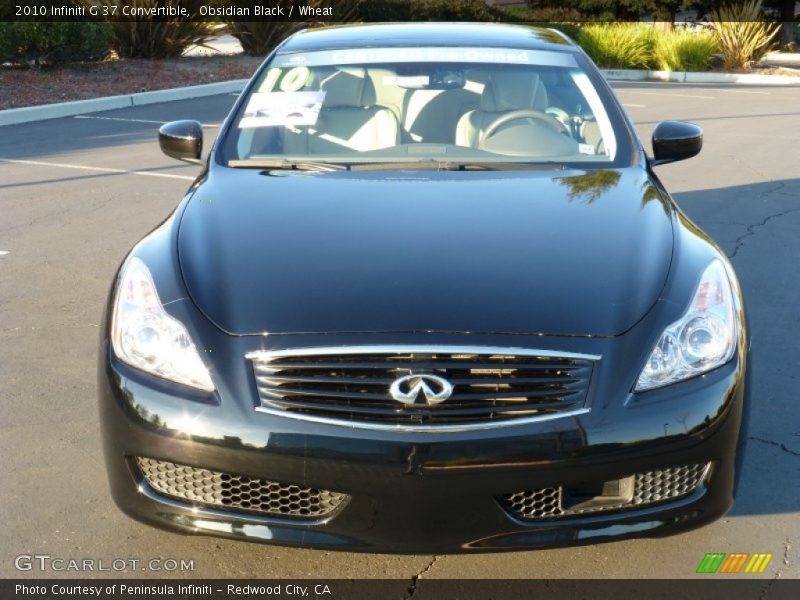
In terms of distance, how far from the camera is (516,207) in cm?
362

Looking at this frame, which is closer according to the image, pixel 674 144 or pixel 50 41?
pixel 674 144

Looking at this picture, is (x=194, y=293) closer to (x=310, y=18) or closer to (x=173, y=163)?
(x=173, y=163)

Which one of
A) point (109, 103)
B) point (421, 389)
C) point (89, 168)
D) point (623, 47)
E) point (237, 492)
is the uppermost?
point (421, 389)

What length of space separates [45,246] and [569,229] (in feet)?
15.1

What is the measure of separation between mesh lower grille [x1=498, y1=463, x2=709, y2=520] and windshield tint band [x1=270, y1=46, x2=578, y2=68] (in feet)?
7.91

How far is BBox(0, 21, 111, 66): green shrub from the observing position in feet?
54.3

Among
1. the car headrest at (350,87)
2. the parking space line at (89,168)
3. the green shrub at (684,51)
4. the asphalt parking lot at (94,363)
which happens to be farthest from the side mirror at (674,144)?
the green shrub at (684,51)

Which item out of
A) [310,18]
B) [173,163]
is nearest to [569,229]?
[173,163]

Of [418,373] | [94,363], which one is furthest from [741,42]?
[418,373]

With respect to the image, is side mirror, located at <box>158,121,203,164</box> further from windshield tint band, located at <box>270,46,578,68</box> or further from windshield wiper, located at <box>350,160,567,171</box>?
windshield wiper, located at <box>350,160,567,171</box>

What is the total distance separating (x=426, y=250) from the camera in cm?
325

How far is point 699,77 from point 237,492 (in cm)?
2267

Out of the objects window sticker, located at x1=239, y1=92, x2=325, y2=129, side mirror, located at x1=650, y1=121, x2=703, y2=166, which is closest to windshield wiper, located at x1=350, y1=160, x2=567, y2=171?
window sticker, located at x1=239, y1=92, x2=325, y2=129

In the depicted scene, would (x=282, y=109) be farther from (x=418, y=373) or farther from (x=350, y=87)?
(x=418, y=373)
